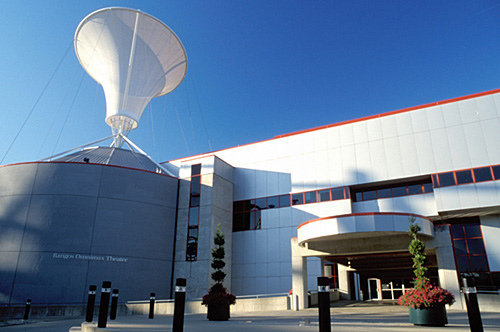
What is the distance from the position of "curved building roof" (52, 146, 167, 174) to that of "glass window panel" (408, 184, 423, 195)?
81.0ft

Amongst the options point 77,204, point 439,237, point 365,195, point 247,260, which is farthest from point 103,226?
point 439,237

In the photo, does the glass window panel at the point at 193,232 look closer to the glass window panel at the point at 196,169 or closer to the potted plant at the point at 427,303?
the glass window panel at the point at 196,169

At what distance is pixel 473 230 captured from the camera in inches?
1120

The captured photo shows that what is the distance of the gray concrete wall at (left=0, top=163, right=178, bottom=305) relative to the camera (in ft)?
98.2

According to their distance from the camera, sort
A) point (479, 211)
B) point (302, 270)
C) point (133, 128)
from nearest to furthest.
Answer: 1. point (302, 270)
2. point (479, 211)
3. point (133, 128)

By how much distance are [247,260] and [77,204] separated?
54.5 feet

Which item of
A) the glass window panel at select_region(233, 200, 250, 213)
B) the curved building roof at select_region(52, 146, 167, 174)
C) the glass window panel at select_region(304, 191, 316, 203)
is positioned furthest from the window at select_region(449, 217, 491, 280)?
the curved building roof at select_region(52, 146, 167, 174)

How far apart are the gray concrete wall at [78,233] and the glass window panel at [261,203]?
30.7 feet

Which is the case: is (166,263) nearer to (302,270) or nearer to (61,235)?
(61,235)

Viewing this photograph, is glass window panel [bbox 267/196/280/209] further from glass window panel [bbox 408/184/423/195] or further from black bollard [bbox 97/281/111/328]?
black bollard [bbox 97/281/111/328]

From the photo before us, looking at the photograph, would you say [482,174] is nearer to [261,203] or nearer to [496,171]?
[496,171]

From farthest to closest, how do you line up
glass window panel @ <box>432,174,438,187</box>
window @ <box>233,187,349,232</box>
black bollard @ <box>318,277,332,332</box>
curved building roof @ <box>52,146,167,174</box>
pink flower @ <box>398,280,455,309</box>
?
curved building roof @ <box>52,146,167,174</box>, window @ <box>233,187,349,232</box>, glass window panel @ <box>432,174,438,187</box>, pink flower @ <box>398,280,455,309</box>, black bollard @ <box>318,277,332,332</box>

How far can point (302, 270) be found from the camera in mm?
25250

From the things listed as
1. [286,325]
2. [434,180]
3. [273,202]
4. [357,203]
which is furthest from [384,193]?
[286,325]
